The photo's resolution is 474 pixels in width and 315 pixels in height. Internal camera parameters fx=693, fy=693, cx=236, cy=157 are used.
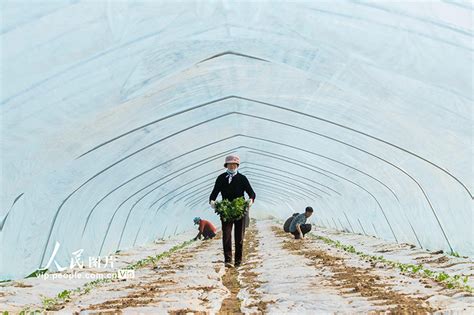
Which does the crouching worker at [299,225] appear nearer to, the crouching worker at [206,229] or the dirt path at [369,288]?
the crouching worker at [206,229]

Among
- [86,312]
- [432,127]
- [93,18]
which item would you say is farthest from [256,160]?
[86,312]

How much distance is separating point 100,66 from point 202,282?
3.53 m

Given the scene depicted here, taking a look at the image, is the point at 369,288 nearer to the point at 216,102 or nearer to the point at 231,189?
the point at 231,189

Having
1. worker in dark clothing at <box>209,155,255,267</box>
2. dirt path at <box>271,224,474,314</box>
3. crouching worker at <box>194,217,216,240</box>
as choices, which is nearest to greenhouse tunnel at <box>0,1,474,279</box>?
worker in dark clothing at <box>209,155,255,267</box>

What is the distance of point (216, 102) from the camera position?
578 inches

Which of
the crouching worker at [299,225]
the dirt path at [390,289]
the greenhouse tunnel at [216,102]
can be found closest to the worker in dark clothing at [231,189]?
the dirt path at [390,289]

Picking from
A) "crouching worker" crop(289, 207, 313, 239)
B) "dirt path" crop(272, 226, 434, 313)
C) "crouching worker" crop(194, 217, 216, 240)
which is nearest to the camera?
"dirt path" crop(272, 226, 434, 313)

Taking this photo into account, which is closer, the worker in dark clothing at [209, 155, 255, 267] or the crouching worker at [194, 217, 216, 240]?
the worker in dark clothing at [209, 155, 255, 267]

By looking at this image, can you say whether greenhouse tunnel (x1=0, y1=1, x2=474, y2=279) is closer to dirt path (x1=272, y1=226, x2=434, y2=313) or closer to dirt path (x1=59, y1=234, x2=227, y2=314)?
dirt path (x1=59, y1=234, x2=227, y2=314)

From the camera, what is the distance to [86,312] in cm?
701

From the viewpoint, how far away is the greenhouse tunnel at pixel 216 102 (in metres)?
9.55

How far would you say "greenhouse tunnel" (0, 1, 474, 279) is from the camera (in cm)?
955

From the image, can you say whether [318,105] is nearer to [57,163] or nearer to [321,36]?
[321,36]

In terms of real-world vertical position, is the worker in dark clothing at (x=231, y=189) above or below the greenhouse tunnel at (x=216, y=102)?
below
